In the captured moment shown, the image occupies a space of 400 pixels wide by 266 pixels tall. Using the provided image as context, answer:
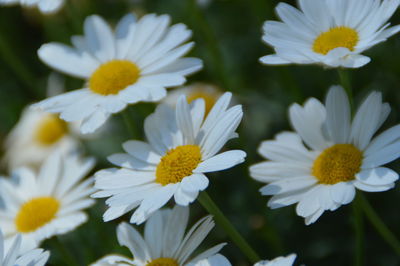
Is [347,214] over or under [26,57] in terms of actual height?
under

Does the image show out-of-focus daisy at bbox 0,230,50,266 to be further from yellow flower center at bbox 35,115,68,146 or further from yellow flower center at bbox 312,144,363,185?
yellow flower center at bbox 35,115,68,146

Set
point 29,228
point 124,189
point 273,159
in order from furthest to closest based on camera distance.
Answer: point 29,228
point 273,159
point 124,189

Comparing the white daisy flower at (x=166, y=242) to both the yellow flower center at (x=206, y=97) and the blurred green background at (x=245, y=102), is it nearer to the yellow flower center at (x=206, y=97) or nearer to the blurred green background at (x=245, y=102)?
the blurred green background at (x=245, y=102)

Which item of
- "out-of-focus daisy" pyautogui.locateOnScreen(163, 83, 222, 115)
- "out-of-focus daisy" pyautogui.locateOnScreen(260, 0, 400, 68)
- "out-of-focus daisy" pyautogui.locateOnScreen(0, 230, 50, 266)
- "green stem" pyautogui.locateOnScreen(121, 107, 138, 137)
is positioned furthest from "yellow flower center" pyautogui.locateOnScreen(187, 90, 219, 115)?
"out-of-focus daisy" pyautogui.locateOnScreen(0, 230, 50, 266)

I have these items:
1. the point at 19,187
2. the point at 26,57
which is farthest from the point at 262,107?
the point at 26,57


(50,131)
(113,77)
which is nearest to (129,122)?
(113,77)

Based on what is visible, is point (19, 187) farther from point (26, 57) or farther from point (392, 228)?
point (26, 57)
